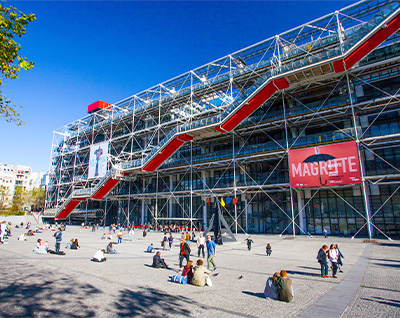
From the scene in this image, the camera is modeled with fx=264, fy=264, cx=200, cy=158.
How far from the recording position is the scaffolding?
19.9 m

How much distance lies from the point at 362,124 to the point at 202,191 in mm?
16083

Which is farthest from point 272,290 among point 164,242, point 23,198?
point 23,198

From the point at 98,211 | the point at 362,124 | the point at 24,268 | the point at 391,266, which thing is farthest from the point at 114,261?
the point at 98,211

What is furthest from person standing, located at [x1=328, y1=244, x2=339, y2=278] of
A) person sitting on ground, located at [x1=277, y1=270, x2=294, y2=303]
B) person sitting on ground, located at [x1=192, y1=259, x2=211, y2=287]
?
person sitting on ground, located at [x1=192, y1=259, x2=211, y2=287]

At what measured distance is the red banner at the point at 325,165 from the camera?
19.2 meters

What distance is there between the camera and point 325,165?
66.6ft

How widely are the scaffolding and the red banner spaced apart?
0.95 meters

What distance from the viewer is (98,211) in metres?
42.1

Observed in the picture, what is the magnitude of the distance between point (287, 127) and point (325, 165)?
6.42 m

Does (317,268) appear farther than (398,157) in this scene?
No

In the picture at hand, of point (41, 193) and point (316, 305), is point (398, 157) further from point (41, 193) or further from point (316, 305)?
point (41, 193)

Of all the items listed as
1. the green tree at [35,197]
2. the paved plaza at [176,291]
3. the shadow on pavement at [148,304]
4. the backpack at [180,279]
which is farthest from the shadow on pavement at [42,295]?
the green tree at [35,197]

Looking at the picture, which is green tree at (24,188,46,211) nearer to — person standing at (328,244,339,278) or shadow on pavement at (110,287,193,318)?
shadow on pavement at (110,287,193,318)

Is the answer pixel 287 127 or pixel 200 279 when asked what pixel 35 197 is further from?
pixel 200 279
